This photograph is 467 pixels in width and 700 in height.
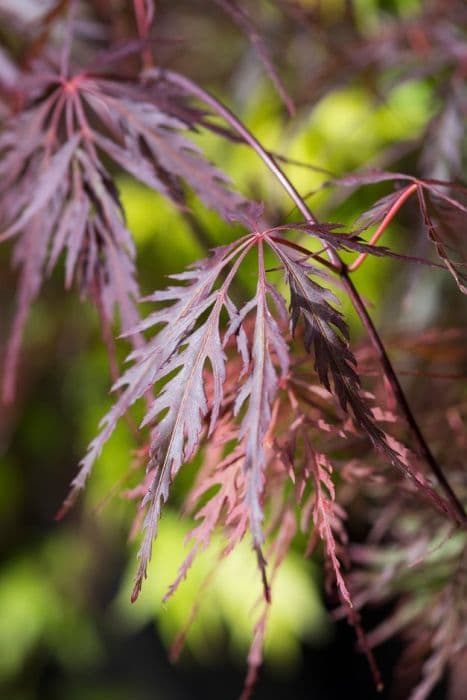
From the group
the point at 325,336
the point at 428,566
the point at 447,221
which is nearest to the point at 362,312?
the point at 325,336

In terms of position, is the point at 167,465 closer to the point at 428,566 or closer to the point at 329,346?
the point at 329,346

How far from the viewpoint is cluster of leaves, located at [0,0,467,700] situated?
41 centimetres

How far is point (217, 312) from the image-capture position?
0.43 meters

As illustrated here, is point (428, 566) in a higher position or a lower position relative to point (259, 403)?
lower

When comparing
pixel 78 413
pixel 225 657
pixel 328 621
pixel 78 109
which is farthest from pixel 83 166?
pixel 225 657

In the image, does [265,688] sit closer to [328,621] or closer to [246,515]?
[328,621]

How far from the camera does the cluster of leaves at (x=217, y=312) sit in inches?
16.3

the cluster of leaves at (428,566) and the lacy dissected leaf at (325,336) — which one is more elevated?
the lacy dissected leaf at (325,336)

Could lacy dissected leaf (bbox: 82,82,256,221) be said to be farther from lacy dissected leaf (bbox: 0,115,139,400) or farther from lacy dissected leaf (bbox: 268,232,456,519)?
lacy dissected leaf (bbox: 268,232,456,519)

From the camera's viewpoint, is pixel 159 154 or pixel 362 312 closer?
pixel 362 312

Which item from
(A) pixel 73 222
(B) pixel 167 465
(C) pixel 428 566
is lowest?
(C) pixel 428 566

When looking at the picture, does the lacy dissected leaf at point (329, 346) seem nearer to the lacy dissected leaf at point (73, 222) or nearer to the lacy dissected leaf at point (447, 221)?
the lacy dissected leaf at point (447, 221)

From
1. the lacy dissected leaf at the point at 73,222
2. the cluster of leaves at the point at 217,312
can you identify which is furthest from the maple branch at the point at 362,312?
the lacy dissected leaf at the point at 73,222

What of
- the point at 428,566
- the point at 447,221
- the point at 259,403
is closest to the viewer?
the point at 259,403
